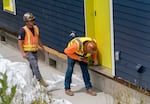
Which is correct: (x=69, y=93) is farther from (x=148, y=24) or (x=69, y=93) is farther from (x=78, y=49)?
(x=148, y=24)

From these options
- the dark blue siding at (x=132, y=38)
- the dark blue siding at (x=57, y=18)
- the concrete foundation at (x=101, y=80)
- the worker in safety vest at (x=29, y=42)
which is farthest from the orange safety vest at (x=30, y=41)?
the dark blue siding at (x=132, y=38)

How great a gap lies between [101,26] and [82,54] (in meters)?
0.79

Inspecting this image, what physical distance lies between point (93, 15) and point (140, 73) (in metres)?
1.97

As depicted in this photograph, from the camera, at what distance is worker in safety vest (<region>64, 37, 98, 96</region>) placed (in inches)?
349

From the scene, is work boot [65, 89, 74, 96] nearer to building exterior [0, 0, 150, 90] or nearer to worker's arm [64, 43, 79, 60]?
worker's arm [64, 43, 79, 60]

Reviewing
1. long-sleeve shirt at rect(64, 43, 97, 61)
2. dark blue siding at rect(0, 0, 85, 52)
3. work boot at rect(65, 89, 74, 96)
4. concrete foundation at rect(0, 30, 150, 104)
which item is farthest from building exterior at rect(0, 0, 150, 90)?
work boot at rect(65, 89, 74, 96)

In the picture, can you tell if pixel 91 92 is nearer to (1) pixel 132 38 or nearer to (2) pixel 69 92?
(2) pixel 69 92

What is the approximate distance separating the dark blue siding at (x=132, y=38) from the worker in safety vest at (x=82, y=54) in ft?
1.67

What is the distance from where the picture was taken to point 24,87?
8852mm

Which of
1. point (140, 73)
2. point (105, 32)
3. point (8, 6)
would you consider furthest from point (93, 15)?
point (8, 6)

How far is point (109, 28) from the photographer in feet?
29.7

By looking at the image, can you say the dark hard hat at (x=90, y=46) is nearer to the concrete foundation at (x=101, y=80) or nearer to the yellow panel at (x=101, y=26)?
the yellow panel at (x=101, y=26)

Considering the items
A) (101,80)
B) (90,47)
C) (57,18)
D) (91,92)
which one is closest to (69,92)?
(91,92)

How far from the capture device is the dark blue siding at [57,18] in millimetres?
9883
